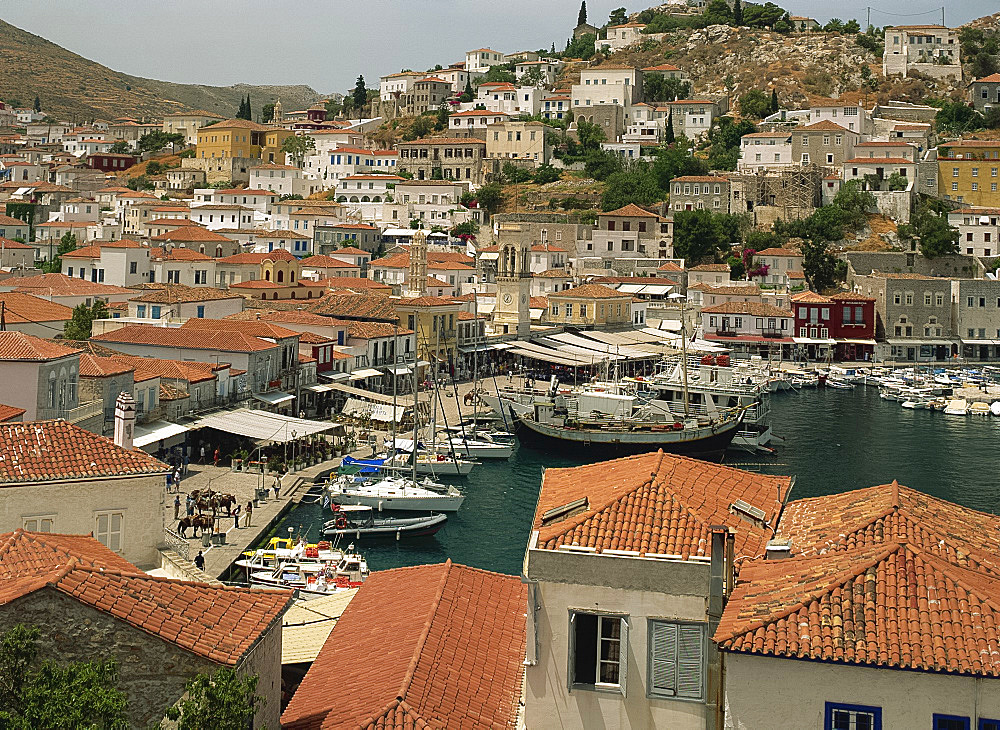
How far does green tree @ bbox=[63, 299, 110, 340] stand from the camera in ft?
172

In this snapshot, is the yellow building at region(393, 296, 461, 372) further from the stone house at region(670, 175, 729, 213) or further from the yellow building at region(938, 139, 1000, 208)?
the yellow building at region(938, 139, 1000, 208)

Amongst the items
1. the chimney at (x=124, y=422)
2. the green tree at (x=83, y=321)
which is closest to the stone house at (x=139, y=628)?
the chimney at (x=124, y=422)

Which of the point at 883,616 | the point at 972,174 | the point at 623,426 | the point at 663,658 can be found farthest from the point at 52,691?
the point at 972,174

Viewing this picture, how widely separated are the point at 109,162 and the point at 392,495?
102 m

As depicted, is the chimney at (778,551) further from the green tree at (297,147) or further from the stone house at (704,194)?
the green tree at (297,147)

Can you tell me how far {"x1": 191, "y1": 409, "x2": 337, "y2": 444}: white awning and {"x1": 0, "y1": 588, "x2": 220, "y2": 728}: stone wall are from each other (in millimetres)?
29204

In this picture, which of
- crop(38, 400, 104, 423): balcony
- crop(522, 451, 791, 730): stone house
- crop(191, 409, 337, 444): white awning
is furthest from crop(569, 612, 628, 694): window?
crop(191, 409, 337, 444): white awning

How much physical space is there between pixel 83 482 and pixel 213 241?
68.5 m

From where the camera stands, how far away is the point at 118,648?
10359mm

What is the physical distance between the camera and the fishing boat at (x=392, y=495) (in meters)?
34.3

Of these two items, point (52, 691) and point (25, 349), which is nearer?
point (52, 691)

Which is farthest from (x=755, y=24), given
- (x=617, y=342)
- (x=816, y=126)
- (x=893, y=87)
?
(x=617, y=342)

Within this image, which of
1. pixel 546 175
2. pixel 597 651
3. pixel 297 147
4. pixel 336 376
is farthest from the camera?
pixel 297 147

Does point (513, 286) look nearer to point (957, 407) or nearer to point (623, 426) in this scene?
point (623, 426)
